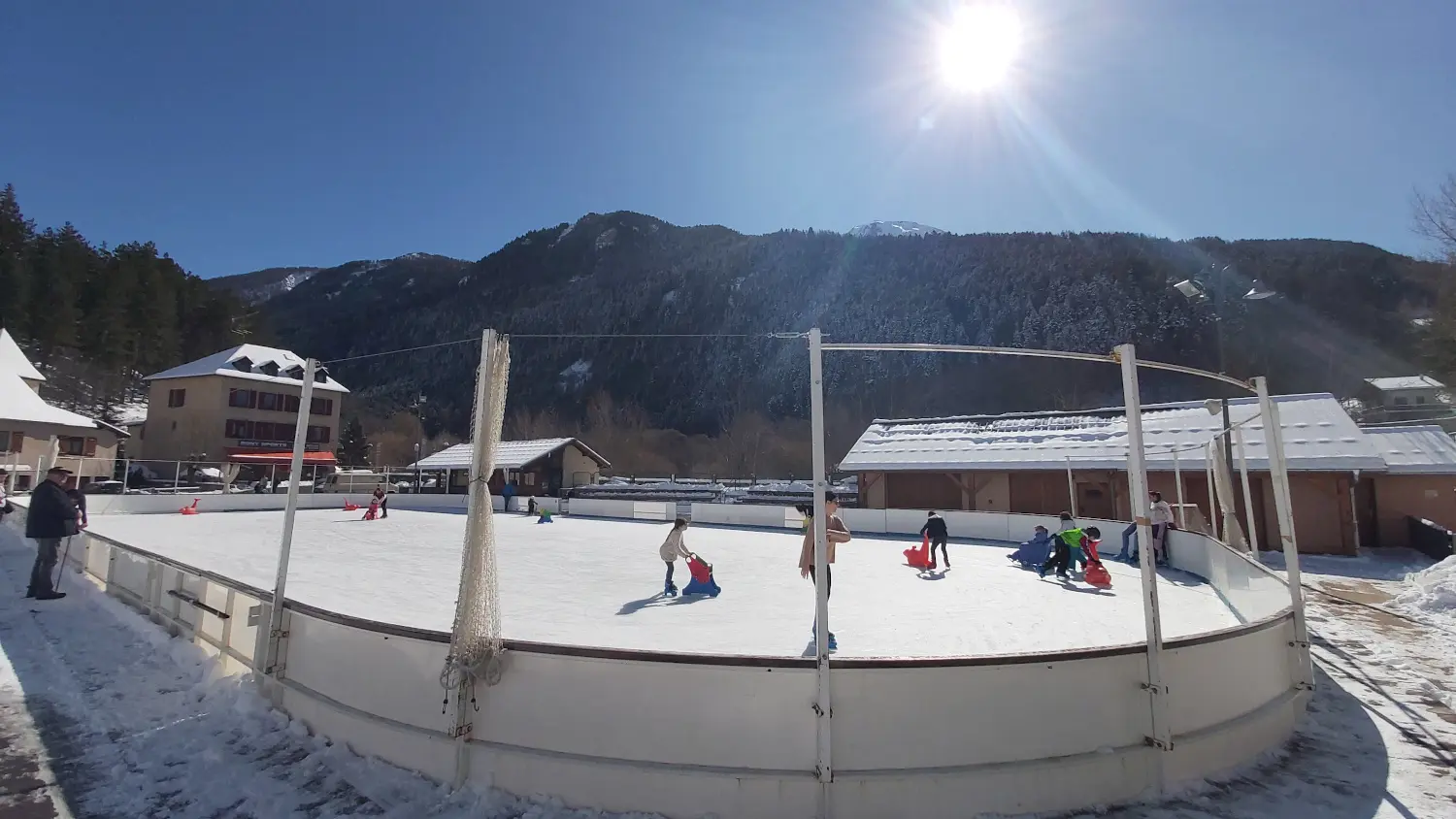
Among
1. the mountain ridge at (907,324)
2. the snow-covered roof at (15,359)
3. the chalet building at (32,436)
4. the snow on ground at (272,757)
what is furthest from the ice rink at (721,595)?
the mountain ridge at (907,324)

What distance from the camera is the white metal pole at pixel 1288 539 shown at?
18.7ft

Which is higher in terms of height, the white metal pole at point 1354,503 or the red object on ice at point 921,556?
the white metal pole at point 1354,503

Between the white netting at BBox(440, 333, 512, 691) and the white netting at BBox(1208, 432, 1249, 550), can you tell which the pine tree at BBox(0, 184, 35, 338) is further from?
the white netting at BBox(1208, 432, 1249, 550)

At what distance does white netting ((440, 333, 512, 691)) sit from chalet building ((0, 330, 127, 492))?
122ft

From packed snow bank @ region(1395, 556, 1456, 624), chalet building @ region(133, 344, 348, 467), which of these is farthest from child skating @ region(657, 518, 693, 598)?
chalet building @ region(133, 344, 348, 467)

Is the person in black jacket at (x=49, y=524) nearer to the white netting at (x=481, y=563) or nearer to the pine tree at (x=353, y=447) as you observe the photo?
the white netting at (x=481, y=563)

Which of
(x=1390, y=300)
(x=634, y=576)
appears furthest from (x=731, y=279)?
(x=634, y=576)

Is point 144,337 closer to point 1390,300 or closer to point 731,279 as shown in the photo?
point 731,279

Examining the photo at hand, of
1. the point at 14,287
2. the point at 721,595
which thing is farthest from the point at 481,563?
the point at 14,287

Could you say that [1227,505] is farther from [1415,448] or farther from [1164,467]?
[1415,448]

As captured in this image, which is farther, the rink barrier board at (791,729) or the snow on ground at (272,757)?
the snow on ground at (272,757)

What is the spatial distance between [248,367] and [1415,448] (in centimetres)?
6602

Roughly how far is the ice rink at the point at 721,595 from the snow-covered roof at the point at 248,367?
1380 inches

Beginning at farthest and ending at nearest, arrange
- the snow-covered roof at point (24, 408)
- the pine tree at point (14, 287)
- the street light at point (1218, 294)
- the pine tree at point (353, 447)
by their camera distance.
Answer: the pine tree at point (353, 447), the pine tree at point (14, 287), the snow-covered roof at point (24, 408), the street light at point (1218, 294)
